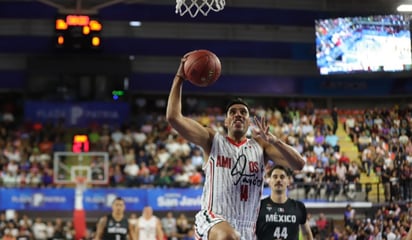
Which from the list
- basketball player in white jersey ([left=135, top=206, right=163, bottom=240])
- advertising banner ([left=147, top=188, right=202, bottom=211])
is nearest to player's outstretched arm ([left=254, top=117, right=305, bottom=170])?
basketball player in white jersey ([left=135, top=206, right=163, bottom=240])

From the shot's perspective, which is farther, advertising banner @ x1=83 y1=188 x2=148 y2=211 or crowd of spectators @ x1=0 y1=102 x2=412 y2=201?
advertising banner @ x1=83 y1=188 x2=148 y2=211

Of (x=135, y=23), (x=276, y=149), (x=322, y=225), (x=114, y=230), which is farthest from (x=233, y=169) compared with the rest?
(x=135, y=23)

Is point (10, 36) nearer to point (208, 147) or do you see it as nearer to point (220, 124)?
point (220, 124)

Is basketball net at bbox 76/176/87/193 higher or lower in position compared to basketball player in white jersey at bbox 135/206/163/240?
higher

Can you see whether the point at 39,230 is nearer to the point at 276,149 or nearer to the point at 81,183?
the point at 81,183

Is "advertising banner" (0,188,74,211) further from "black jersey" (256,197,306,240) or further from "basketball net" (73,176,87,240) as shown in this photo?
"black jersey" (256,197,306,240)

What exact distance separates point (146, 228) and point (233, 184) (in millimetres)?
8310

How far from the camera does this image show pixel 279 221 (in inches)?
278

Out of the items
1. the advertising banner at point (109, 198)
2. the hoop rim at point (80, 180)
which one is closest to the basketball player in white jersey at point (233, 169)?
the advertising banner at point (109, 198)

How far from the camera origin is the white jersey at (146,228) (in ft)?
44.1

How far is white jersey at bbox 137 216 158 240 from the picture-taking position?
13.4m

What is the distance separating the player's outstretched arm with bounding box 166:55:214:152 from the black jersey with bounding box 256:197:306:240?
→ 1.69m

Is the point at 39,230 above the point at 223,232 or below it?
below

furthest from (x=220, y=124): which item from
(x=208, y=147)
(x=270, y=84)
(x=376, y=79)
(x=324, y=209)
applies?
(x=208, y=147)
